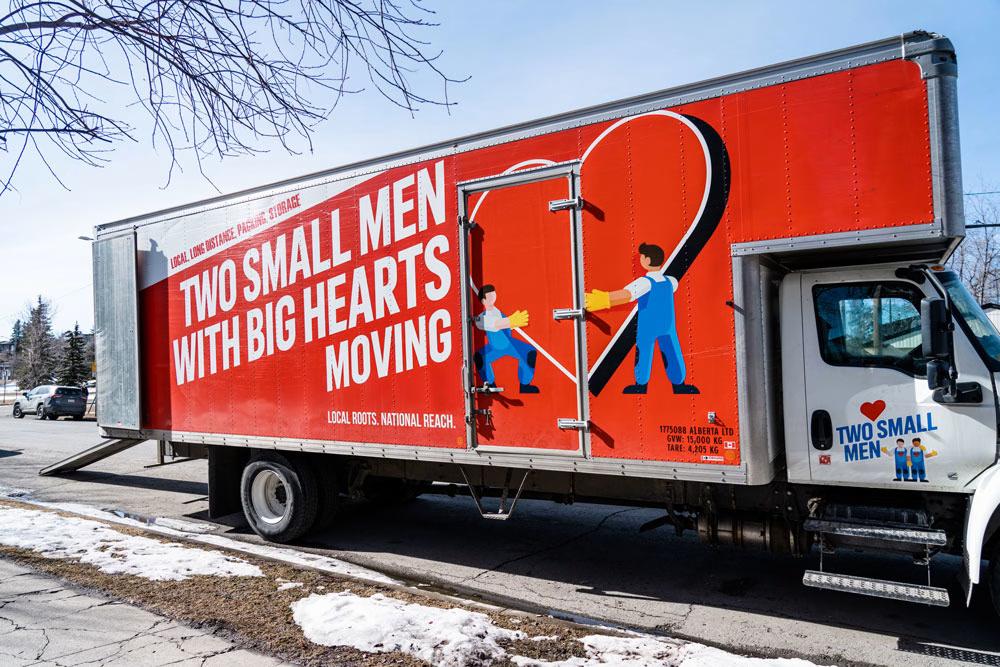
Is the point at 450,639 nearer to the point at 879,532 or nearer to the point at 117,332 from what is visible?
the point at 879,532

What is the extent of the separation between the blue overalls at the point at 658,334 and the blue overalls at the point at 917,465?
1541 millimetres

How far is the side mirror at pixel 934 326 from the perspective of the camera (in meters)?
4.54

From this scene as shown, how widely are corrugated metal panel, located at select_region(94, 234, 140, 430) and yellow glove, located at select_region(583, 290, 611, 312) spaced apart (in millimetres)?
5938

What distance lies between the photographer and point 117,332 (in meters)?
9.07

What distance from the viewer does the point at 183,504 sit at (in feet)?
32.4

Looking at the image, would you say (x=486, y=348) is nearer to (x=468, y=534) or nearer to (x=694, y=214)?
(x=694, y=214)

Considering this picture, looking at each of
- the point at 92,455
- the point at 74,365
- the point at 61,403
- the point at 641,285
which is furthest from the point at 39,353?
the point at 641,285

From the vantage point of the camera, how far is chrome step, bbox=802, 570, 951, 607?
4.45 m

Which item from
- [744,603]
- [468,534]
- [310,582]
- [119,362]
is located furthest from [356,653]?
[119,362]

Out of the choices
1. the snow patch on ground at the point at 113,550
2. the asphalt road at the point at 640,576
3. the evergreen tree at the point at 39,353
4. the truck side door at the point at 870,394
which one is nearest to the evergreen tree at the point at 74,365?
the evergreen tree at the point at 39,353

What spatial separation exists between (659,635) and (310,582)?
8.93 ft

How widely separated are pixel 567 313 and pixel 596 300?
252mm

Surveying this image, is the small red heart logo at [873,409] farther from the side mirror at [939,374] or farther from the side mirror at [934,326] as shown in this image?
the side mirror at [934,326]

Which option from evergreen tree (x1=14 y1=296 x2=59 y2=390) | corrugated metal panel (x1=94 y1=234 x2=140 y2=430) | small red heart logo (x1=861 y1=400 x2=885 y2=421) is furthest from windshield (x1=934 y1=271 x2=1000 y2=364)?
evergreen tree (x1=14 y1=296 x2=59 y2=390)
